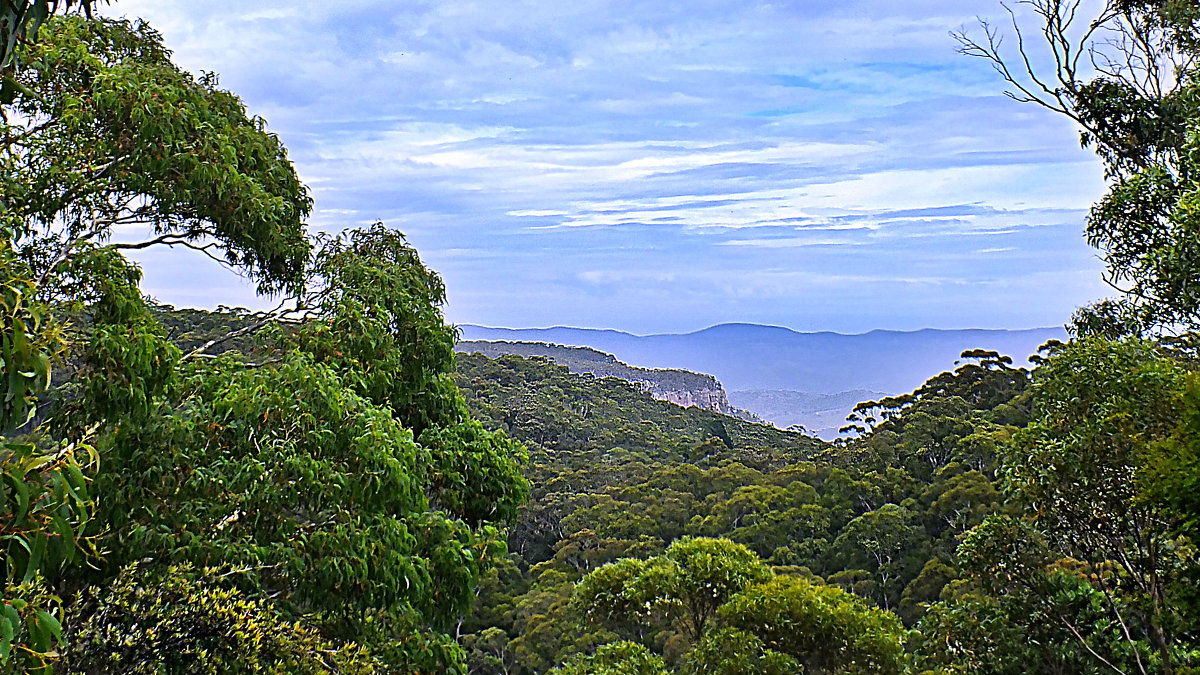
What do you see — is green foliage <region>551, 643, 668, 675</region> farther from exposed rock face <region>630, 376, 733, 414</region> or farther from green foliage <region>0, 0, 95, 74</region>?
exposed rock face <region>630, 376, 733, 414</region>

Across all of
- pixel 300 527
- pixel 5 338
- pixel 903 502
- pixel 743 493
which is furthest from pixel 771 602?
pixel 743 493

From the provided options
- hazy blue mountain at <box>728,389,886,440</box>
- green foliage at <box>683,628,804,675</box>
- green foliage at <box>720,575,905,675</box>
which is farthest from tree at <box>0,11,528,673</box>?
hazy blue mountain at <box>728,389,886,440</box>

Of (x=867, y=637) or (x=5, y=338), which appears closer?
(x=5, y=338)

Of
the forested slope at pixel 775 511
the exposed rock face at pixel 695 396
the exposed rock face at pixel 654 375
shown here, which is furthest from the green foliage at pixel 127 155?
the exposed rock face at pixel 695 396

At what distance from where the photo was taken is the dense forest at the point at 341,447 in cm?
402

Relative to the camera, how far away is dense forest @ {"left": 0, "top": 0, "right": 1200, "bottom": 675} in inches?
158

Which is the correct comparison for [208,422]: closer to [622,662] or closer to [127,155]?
[127,155]

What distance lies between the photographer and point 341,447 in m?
4.84

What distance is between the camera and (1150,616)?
19.1ft

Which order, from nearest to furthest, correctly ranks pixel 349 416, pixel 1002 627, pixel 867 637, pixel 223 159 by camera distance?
pixel 349 416 → pixel 223 159 → pixel 1002 627 → pixel 867 637

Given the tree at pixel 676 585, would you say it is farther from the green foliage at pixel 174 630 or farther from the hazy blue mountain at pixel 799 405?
the hazy blue mountain at pixel 799 405

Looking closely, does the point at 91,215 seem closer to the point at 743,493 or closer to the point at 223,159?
the point at 223,159

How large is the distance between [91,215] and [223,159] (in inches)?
31.9

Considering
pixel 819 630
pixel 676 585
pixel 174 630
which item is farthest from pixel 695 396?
pixel 174 630
